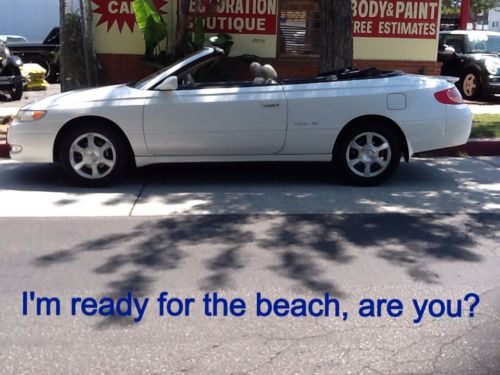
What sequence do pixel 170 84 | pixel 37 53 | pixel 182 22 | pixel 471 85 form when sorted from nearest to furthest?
1. pixel 170 84
2. pixel 182 22
3. pixel 471 85
4. pixel 37 53

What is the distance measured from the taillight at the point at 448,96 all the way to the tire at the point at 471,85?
818 cm

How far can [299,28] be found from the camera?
13.3 metres

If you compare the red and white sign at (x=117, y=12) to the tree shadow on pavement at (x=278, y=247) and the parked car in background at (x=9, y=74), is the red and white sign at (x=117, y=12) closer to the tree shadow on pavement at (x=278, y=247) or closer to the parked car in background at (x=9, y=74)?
the parked car in background at (x=9, y=74)

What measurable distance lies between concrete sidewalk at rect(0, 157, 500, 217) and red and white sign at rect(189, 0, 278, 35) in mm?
5130

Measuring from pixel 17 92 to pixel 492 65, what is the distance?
34.3ft

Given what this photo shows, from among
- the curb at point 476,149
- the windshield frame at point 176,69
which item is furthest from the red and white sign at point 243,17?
the windshield frame at point 176,69

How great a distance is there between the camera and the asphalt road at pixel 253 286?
11.7 ft

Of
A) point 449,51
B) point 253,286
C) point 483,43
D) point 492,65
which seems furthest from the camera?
point 483,43

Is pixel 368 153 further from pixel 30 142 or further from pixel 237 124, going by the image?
pixel 30 142

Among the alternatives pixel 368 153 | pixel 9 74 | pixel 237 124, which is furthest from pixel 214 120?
pixel 9 74

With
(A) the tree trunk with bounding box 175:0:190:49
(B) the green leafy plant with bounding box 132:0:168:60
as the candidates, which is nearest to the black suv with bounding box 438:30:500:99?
(A) the tree trunk with bounding box 175:0:190:49

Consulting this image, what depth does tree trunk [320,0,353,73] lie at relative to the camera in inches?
373

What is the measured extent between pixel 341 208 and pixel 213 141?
1.57 metres

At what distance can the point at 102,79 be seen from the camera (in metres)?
12.5
